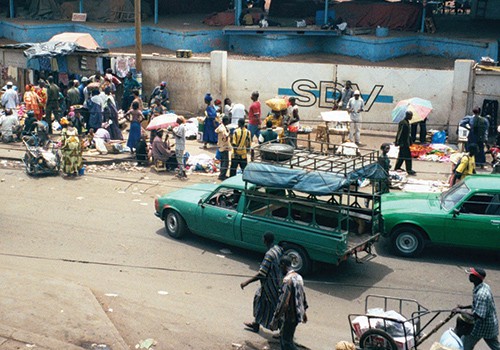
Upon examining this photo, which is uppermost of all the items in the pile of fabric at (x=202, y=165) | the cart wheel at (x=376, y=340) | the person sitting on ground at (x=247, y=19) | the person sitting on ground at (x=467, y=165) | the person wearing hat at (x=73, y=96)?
the person sitting on ground at (x=247, y=19)

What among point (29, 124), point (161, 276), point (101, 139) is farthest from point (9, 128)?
point (161, 276)

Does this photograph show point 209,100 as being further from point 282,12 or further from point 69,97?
point 282,12

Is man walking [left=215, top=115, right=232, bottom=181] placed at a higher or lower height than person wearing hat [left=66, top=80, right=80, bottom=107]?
lower

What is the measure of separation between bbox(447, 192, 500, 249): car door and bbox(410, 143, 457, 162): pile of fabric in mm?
6589

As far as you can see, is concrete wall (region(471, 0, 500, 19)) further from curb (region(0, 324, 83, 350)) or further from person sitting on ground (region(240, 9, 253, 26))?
curb (region(0, 324, 83, 350))

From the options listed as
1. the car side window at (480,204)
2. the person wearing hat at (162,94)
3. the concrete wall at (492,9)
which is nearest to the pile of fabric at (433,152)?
the car side window at (480,204)

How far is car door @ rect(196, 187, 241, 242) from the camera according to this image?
42.0 ft

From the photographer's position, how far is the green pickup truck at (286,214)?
38.5 ft

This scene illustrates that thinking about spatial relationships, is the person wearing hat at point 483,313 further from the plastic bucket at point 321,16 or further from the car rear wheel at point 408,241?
the plastic bucket at point 321,16

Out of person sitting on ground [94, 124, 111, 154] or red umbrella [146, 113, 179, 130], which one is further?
person sitting on ground [94, 124, 111, 154]

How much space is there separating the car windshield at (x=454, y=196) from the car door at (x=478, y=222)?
202 millimetres

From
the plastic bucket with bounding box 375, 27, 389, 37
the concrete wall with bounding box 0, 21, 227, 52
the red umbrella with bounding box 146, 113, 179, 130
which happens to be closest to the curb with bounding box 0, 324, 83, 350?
the red umbrella with bounding box 146, 113, 179, 130

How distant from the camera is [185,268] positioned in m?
12.5

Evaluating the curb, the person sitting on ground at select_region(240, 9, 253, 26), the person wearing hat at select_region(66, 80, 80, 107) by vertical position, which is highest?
A: the person sitting on ground at select_region(240, 9, 253, 26)
